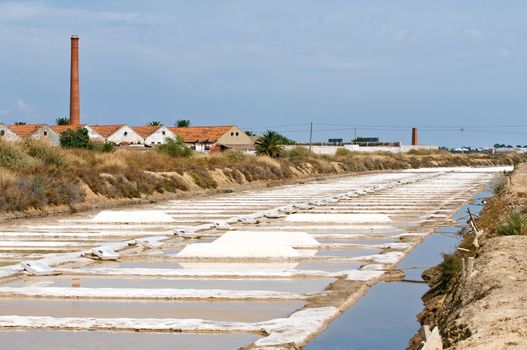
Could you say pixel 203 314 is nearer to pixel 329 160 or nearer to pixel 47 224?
pixel 47 224

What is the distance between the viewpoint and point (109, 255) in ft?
44.2

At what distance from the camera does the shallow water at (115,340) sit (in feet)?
24.5

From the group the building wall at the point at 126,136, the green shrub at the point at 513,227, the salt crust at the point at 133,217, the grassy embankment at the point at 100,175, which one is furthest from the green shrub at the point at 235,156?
the green shrub at the point at 513,227

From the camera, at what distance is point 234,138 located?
284ft

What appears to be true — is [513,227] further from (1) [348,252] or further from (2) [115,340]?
(2) [115,340]

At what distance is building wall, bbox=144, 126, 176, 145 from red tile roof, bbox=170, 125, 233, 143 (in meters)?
1.59

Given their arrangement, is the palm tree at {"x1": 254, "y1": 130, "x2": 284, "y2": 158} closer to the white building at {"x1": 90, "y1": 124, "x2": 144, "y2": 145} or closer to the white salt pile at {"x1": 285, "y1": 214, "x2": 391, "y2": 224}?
the white building at {"x1": 90, "y1": 124, "x2": 144, "y2": 145}

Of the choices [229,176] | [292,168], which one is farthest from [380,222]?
[292,168]

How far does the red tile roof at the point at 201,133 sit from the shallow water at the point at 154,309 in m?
73.5

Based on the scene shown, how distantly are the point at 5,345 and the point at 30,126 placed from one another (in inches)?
2749

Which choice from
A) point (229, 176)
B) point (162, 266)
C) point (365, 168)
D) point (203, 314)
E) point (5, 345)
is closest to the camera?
point (5, 345)

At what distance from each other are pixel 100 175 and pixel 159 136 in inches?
2096

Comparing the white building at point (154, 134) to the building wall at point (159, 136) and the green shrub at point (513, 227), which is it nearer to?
the building wall at point (159, 136)

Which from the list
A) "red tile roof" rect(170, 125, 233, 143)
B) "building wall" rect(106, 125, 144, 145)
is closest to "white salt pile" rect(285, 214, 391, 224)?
"building wall" rect(106, 125, 144, 145)
